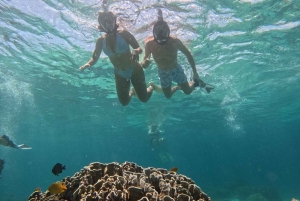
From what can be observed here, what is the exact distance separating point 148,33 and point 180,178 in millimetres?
10033

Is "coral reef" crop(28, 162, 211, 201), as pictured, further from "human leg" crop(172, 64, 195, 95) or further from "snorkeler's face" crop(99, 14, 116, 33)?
"human leg" crop(172, 64, 195, 95)

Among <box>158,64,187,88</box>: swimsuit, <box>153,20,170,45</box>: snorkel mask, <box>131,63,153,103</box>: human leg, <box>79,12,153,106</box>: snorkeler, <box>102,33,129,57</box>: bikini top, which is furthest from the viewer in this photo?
<box>158,64,187,88</box>: swimsuit

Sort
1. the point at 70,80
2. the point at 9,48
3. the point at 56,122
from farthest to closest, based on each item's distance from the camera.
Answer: the point at 56,122 → the point at 70,80 → the point at 9,48

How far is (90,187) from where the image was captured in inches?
151

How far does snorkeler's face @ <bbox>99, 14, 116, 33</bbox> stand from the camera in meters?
6.63

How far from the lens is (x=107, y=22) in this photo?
263 inches

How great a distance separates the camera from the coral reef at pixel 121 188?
352cm

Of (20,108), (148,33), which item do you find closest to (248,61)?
(148,33)

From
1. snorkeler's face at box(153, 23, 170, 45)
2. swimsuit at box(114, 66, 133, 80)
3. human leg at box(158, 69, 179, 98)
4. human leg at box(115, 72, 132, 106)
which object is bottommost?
human leg at box(115, 72, 132, 106)

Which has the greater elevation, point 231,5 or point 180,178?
point 231,5

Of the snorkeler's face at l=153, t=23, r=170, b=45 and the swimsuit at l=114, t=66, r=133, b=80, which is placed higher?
the snorkeler's face at l=153, t=23, r=170, b=45

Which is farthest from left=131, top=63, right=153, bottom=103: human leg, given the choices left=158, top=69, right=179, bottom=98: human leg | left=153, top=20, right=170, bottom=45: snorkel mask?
left=153, top=20, right=170, bottom=45: snorkel mask

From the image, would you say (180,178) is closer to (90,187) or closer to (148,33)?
(90,187)

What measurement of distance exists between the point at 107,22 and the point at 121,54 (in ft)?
4.73
